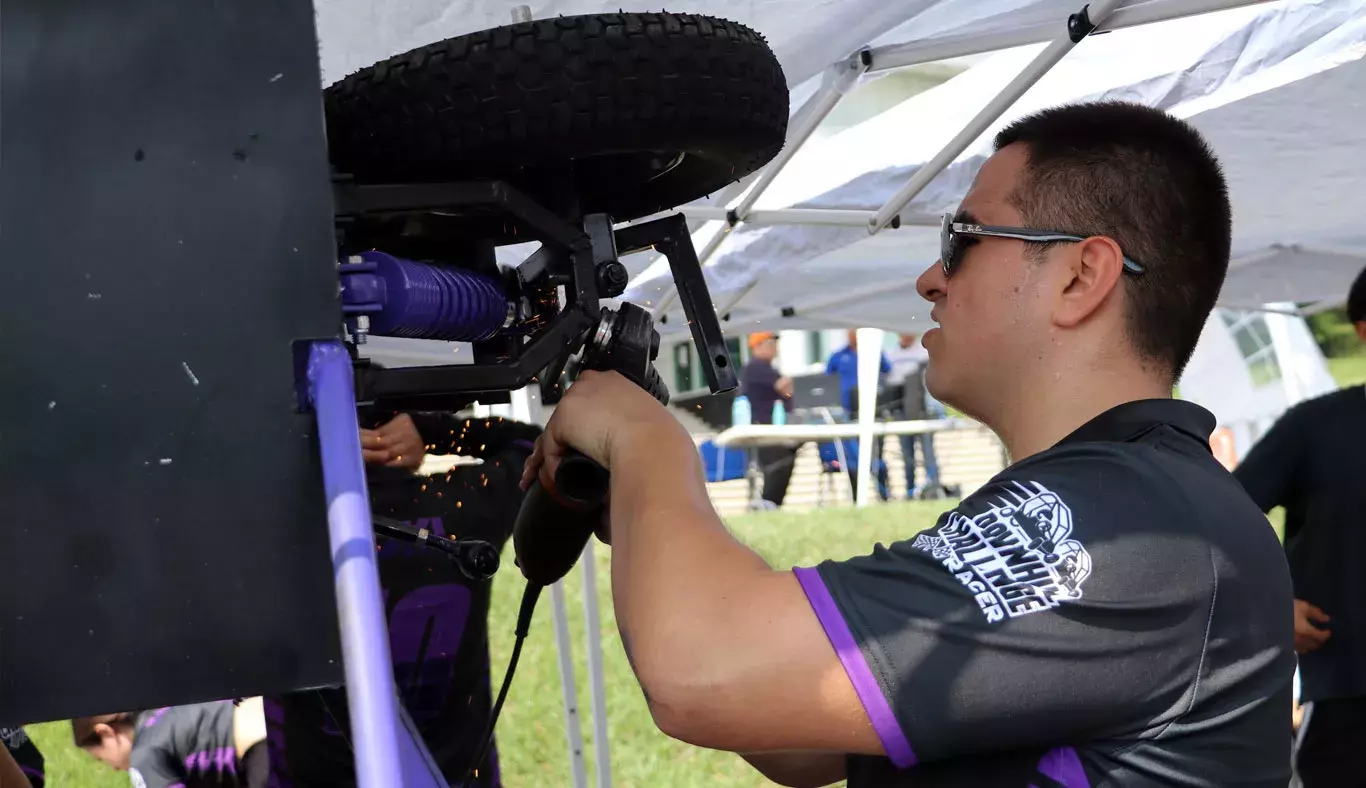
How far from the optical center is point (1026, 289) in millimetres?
1102

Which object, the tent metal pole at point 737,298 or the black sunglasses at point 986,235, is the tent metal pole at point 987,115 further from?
the black sunglasses at point 986,235

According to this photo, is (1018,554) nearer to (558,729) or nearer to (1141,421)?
(1141,421)

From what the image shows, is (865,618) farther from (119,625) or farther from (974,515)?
(119,625)

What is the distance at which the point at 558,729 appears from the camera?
5164 millimetres

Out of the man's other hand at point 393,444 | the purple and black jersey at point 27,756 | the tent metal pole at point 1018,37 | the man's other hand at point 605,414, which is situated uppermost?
the tent metal pole at point 1018,37

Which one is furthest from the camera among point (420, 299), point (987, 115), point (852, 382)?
point (852, 382)

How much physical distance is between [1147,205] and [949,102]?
1681mm

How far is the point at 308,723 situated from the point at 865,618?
1713 millimetres

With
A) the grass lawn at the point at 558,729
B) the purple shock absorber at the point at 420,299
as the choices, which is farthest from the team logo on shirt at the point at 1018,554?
the grass lawn at the point at 558,729

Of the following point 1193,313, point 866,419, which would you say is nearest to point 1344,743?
point 1193,313

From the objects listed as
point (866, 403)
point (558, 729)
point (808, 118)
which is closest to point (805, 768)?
point (808, 118)

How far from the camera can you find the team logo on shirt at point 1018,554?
2.70ft

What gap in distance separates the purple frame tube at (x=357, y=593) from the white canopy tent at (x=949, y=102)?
1.19 m

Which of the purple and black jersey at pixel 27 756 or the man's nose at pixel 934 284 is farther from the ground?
the man's nose at pixel 934 284
